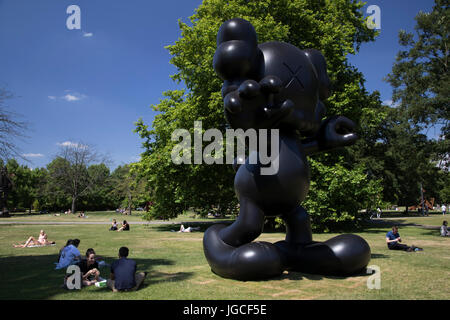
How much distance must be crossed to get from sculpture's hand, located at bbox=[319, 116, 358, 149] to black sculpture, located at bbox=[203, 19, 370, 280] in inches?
0.9

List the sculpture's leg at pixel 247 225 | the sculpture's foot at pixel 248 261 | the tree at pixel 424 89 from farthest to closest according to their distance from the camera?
the tree at pixel 424 89 < the sculpture's leg at pixel 247 225 < the sculpture's foot at pixel 248 261

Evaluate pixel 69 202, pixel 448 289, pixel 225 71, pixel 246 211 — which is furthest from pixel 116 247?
pixel 69 202

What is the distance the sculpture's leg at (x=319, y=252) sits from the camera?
5477 mm

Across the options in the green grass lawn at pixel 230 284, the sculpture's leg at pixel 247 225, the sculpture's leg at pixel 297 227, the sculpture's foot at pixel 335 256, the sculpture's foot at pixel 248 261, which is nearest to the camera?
the green grass lawn at pixel 230 284

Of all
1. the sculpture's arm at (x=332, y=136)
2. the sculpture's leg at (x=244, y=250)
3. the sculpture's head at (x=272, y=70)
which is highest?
the sculpture's head at (x=272, y=70)

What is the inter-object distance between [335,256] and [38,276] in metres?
6.00

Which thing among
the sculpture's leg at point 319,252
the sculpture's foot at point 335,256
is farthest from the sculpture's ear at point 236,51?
the sculpture's foot at point 335,256

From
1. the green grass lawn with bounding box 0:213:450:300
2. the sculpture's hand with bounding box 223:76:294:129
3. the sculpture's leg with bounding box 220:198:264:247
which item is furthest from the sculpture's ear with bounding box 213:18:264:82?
the green grass lawn with bounding box 0:213:450:300

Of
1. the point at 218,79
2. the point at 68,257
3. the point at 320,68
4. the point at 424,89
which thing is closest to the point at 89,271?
the point at 68,257

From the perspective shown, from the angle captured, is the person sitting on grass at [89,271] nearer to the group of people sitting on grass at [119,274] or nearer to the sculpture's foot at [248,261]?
the group of people sitting on grass at [119,274]

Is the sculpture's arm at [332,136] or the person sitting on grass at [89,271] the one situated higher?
the sculpture's arm at [332,136]

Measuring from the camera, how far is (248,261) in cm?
523

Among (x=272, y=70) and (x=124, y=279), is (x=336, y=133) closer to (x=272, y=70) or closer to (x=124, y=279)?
(x=272, y=70)

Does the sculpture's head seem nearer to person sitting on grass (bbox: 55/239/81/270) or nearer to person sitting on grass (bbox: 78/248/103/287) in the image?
person sitting on grass (bbox: 78/248/103/287)
